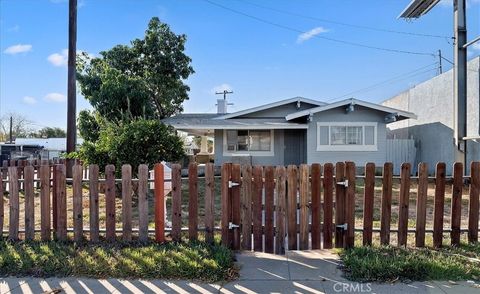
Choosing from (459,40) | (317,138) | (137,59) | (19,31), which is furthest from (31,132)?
(459,40)

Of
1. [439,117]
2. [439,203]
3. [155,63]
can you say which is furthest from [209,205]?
[155,63]

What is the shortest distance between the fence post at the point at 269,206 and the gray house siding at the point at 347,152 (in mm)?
12389

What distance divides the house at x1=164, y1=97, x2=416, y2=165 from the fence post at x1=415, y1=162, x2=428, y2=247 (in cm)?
1172

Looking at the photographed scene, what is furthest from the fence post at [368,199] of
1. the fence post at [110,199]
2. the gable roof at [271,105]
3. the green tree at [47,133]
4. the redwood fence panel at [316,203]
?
the green tree at [47,133]

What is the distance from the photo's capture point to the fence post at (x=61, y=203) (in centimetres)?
518

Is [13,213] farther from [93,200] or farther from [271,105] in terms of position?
[271,105]

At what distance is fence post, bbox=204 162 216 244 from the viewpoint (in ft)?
16.6

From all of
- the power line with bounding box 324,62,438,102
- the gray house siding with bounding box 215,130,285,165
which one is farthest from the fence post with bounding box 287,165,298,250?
the power line with bounding box 324,62,438,102

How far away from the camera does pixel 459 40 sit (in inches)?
497

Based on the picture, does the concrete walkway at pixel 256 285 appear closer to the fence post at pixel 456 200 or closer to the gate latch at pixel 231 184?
the gate latch at pixel 231 184

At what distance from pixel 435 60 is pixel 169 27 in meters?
26.3

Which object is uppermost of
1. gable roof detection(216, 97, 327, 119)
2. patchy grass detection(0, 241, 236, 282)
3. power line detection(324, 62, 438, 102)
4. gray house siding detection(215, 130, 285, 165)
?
power line detection(324, 62, 438, 102)

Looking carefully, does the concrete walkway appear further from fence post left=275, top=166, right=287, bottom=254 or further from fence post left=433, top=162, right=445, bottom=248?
fence post left=433, top=162, right=445, bottom=248

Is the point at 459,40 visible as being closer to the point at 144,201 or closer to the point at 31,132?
the point at 144,201
